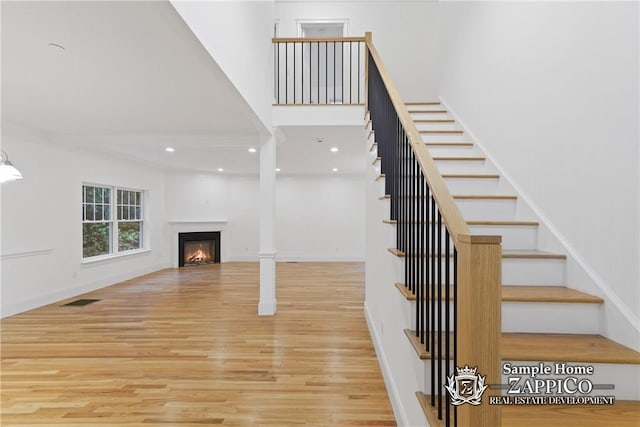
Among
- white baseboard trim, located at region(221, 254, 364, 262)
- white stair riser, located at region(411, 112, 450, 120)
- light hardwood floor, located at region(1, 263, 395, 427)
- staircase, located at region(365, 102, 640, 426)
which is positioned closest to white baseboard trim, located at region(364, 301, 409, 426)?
light hardwood floor, located at region(1, 263, 395, 427)

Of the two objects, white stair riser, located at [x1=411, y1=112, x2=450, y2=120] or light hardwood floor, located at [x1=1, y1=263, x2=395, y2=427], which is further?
white stair riser, located at [x1=411, y1=112, x2=450, y2=120]

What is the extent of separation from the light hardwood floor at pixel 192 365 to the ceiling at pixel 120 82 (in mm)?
2358

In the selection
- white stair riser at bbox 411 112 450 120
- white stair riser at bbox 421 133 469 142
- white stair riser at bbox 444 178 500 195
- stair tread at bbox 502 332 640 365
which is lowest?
stair tread at bbox 502 332 640 365

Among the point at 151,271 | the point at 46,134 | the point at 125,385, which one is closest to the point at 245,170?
the point at 151,271

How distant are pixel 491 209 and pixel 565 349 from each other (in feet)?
4.02

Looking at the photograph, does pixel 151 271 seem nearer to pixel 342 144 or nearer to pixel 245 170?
pixel 245 170

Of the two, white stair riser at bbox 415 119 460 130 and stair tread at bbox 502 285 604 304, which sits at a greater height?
white stair riser at bbox 415 119 460 130

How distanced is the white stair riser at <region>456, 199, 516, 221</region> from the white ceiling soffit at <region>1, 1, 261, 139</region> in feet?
6.95

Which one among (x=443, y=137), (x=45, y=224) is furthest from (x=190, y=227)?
(x=443, y=137)

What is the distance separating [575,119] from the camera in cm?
185

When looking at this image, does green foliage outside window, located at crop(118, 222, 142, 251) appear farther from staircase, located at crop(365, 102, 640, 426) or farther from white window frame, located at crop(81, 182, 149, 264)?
staircase, located at crop(365, 102, 640, 426)

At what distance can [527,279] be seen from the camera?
1.90m

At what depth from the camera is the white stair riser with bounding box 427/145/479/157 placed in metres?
3.20

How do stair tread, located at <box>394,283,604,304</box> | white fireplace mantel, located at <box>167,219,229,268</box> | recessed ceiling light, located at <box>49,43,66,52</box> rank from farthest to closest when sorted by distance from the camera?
white fireplace mantel, located at <box>167,219,229,268</box>, recessed ceiling light, located at <box>49,43,66,52</box>, stair tread, located at <box>394,283,604,304</box>
